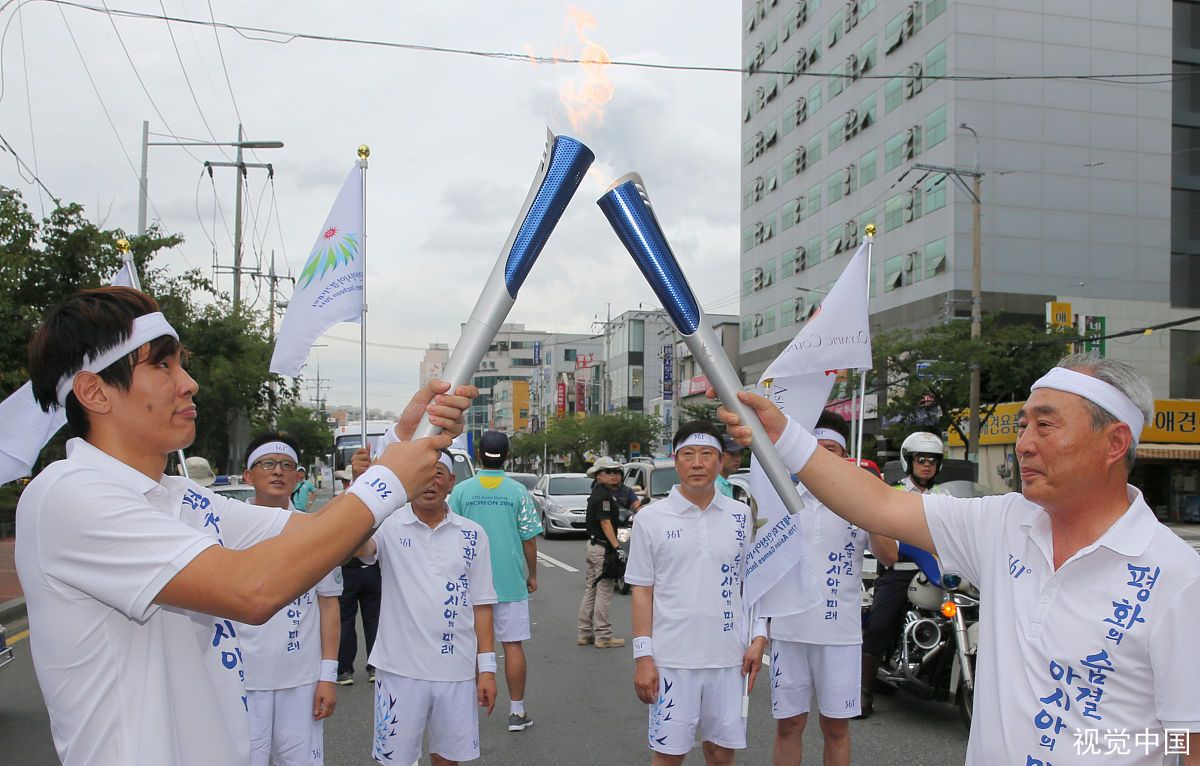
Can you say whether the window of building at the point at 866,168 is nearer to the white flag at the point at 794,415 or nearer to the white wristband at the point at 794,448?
the white flag at the point at 794,415

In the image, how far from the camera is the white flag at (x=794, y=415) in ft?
14.1

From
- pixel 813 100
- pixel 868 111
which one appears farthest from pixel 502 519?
pixel 813 100

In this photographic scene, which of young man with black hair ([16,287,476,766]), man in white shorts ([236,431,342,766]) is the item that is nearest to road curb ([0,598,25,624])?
man in white shorts ([236,431,342,766])

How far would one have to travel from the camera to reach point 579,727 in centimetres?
634

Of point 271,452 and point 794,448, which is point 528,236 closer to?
point 794,448

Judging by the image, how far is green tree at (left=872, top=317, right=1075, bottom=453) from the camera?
80.0ft

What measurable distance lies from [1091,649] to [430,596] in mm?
2724

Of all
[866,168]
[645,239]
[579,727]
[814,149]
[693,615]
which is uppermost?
[814,149]

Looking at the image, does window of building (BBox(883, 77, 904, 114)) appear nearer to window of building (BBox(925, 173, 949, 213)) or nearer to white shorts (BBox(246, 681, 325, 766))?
window of building (BBox(925, 173, 949, 213))

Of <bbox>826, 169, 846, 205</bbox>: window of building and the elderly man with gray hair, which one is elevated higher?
<bbox>826, 169, 846, 205</bbox>: window of building

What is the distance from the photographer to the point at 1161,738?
224cm

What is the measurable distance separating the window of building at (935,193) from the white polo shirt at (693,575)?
32.0m

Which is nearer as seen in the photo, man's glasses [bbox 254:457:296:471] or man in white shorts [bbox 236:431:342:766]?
man in white shorts [bbox 236:431:342:766]

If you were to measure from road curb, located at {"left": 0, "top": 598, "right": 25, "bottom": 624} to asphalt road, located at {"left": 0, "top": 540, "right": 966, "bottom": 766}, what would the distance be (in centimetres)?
174
